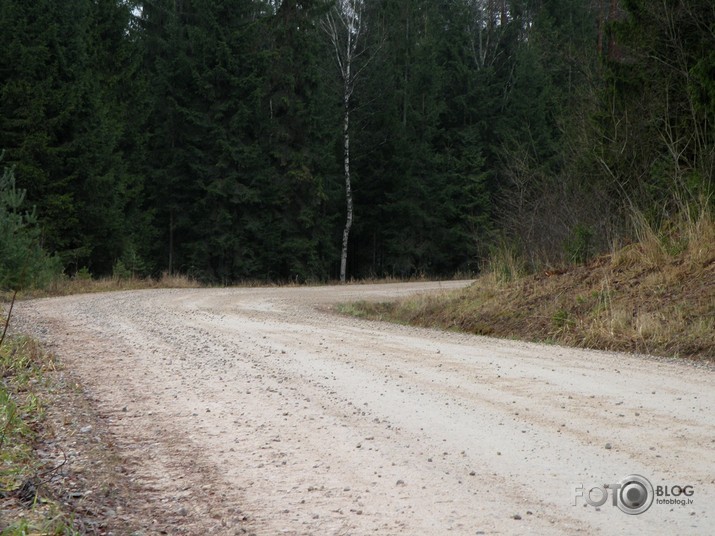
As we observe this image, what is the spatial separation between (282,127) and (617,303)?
90.9 ft

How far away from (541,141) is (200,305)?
93.2 ft

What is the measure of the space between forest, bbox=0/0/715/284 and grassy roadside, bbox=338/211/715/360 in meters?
8.17

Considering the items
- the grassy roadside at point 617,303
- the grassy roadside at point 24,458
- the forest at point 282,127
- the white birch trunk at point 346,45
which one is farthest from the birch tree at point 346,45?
the grassy roadside at point 24,458

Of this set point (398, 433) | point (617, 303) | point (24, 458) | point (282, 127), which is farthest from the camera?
point (282, 127)

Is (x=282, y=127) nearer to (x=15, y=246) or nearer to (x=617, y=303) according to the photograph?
(x=15, y=246)

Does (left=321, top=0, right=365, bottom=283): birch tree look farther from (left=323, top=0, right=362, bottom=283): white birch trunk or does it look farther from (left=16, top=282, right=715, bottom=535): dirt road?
(left=16, top=282, right=715, bottom=535): dirt road

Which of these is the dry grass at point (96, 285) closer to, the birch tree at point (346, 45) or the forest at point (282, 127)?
the forest at point (282, 127)

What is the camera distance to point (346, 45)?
128ft

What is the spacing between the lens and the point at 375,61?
39.4 metres

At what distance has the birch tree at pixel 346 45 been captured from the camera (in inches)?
1491

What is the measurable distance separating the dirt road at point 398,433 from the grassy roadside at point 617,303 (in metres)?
1.08

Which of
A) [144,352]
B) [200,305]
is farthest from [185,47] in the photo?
[144,352]

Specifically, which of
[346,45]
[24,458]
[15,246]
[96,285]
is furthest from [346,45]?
[24,458]

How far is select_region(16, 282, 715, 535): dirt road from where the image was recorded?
430cm
